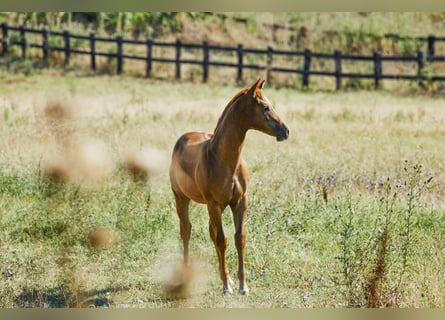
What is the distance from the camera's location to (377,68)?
1197 cm

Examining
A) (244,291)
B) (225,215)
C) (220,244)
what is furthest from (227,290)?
(225,215)

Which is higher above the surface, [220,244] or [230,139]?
[230,139]

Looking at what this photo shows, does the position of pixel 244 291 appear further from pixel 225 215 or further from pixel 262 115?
pixel 225 215

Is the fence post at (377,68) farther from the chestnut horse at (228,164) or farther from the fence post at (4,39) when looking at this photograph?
the chestnut horse at (228,164)

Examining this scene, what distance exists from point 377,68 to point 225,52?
98.0 inches

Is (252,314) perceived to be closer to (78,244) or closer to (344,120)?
(78,244)

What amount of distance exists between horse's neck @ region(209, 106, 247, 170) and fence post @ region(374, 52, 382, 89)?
7560 millimetres

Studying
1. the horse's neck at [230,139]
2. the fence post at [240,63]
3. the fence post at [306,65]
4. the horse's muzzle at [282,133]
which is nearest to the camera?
the horse's muzzle at [282,133]

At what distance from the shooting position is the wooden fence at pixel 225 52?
11.9 metres

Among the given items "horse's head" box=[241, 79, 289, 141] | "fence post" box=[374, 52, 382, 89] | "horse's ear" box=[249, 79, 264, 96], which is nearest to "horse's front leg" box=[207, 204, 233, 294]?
"horse's head" box=[241, 79, 289, 141]

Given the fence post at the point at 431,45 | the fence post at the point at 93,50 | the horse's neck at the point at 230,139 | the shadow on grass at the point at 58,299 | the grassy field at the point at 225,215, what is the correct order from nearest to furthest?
the horse's neck at the point at 230,139 < the shadow on grass at the point at 58,299 < the grassy field at the point at 225,215 < the fence post at the point at 431,45 < the fence post at the point at 93,50

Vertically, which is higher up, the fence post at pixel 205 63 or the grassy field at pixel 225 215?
the fence post at pixel 205 63

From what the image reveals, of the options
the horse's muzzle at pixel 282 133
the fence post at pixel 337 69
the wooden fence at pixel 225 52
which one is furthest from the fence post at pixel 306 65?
the horse's muzzle at pixel 282 133

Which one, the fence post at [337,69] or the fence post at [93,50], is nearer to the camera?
the fence post at [337,69]
